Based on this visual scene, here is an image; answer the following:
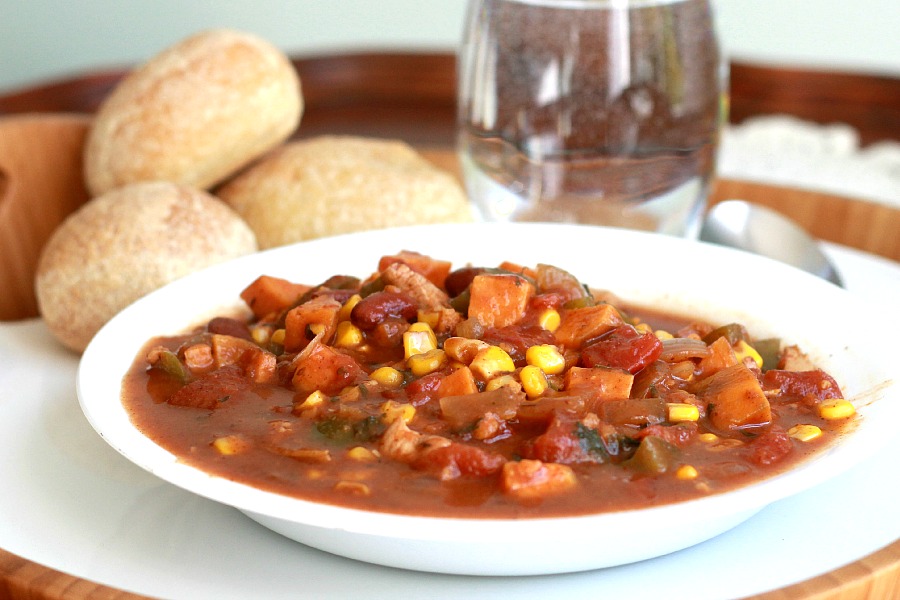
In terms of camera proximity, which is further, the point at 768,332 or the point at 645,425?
the point at 768,332

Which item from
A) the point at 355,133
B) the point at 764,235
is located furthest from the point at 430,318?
the point at 355,133

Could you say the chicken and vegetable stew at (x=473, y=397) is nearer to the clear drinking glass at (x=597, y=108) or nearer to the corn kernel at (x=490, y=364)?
the corn kernel at (x=490, y=364)

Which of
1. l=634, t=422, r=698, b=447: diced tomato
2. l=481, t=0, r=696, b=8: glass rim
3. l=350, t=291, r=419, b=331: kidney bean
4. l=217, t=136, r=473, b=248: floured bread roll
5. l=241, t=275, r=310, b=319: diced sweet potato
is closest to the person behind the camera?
l=634, t=422, r=698, b=447: diced tomato

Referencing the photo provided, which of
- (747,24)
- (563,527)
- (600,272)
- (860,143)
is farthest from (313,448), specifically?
(747,24)

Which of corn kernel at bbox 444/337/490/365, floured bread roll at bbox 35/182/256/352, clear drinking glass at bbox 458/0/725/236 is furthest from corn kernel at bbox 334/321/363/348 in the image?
clear drinking glass at bbox 458/0/725/236

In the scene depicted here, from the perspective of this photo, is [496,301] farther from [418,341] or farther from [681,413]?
[681,413]

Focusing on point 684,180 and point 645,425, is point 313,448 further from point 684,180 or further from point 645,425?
point 684,180

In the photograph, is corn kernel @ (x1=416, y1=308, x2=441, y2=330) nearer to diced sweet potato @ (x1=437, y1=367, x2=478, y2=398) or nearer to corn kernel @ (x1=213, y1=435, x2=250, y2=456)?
diced sweet potato @ (x1=437, y1=367, x2=478, y2=398)
